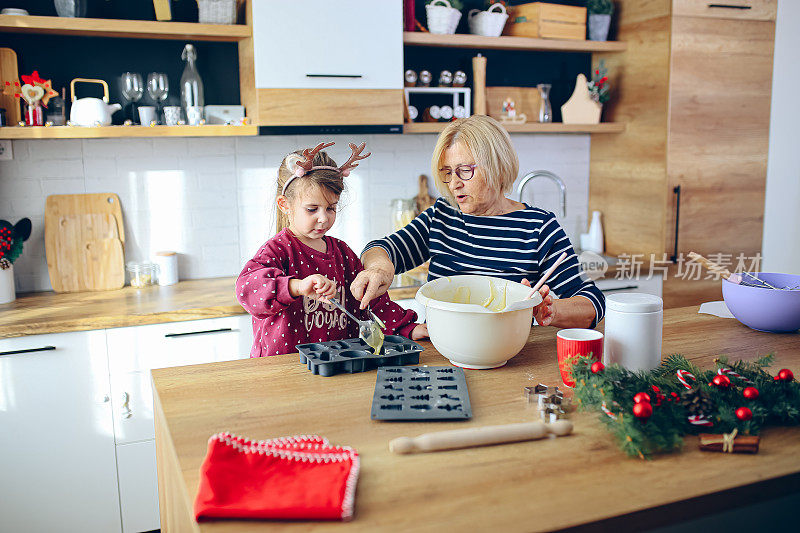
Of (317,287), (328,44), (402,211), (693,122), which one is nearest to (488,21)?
(328,44)

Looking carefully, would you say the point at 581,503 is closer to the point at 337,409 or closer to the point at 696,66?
the point at 337,409

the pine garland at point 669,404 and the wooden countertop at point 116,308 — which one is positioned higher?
the pine garland at point 669,404

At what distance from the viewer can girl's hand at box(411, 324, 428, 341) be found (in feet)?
6.14

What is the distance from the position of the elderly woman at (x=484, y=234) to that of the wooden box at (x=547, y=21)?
1724 mm

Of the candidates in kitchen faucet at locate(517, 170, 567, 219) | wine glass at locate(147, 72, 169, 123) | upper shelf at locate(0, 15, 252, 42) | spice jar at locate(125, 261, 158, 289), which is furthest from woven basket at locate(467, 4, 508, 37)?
spice jar at locate(125, 261, 158, 289)

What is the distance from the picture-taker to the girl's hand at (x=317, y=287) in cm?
163

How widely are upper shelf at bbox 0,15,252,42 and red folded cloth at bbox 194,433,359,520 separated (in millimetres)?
2175

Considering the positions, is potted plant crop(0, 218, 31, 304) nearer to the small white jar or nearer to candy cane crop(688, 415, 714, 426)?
the small white jar

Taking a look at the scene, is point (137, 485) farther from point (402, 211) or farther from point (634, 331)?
point (634, 331)

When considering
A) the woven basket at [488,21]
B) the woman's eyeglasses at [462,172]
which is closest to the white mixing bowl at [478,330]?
the woman's eyeglasses at [462,172]

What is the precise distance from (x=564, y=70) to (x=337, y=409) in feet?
10.4

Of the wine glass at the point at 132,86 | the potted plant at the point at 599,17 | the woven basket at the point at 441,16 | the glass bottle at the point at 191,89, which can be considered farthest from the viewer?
the potted plant at the point at 599,17

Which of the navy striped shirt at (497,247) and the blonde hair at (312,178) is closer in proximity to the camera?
the blonde hair at (312,178)

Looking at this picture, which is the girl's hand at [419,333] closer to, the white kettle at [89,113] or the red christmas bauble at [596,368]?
the red christmas bauble at [596,368]
